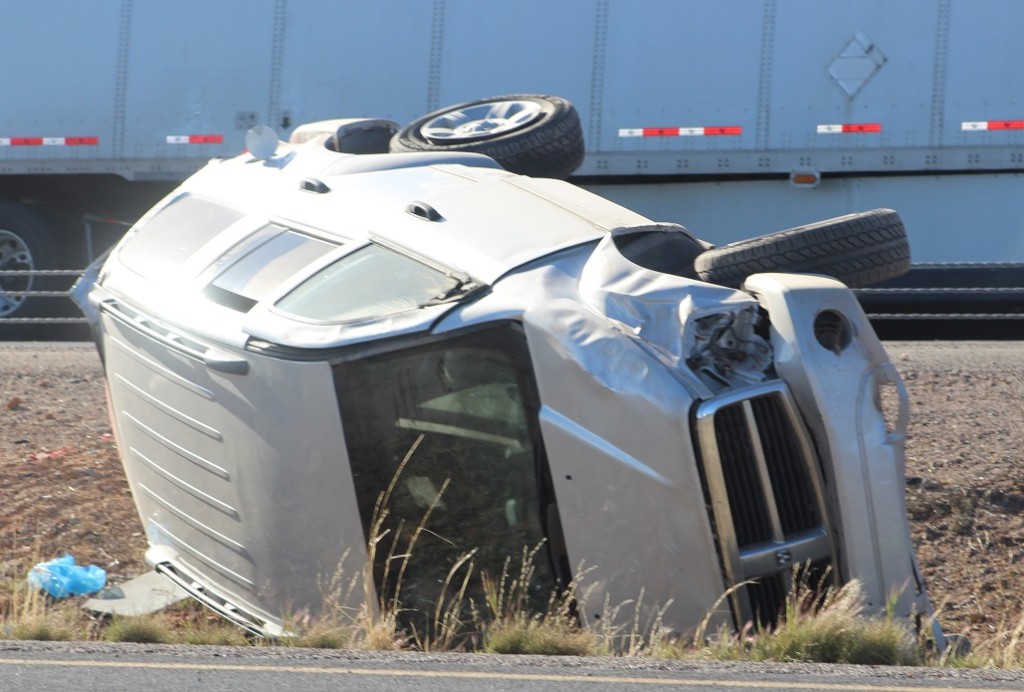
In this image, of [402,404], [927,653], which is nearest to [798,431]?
[927,653]

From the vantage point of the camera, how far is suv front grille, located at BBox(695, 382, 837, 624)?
180 inches

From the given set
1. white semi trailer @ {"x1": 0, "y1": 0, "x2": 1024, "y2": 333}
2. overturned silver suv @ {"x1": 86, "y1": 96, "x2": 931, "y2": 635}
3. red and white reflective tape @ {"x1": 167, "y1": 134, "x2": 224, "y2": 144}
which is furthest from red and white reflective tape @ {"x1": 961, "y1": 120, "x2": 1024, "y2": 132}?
red and white reflective tape @ {"x1": 167, "y1": 134, "x2": 224, "y2": 144}

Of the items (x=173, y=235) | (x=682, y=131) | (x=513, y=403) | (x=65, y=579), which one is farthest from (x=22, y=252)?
(x=513, y=403)

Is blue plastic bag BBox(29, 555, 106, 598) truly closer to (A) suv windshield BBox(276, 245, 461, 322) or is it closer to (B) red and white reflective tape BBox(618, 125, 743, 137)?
(A) suv windshield BBox(276, 245, 461, 322)

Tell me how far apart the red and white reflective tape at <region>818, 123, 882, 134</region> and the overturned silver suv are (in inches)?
255

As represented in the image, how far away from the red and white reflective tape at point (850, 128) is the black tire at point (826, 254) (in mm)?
6768

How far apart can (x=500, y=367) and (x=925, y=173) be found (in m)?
8.12

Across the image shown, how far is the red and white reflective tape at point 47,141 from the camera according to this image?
1324 cm

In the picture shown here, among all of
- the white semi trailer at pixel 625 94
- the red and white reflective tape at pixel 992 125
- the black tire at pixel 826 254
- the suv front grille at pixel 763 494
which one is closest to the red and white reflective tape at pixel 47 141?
the white semi trailer at pixel 625 94

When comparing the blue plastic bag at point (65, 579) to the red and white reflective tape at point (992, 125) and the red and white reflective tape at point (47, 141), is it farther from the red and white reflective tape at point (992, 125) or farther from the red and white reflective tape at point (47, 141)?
the red and white reflective tape at point (992, 125)

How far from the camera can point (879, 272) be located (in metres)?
5.32

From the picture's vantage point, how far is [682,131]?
1215 centimetres

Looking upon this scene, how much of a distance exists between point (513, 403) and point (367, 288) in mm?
883

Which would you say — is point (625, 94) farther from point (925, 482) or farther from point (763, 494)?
point (763, 494)
